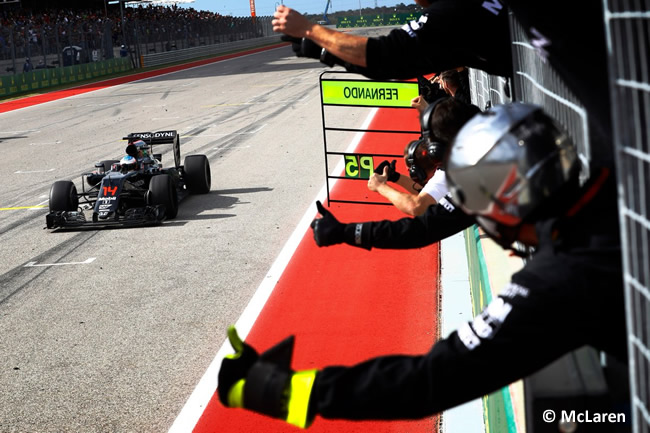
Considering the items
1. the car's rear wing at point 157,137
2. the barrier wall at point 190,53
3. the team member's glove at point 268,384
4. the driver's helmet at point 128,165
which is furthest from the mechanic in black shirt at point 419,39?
the barrier wall at point 190,53

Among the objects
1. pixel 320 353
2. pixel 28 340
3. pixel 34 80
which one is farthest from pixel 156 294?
pixel 34 80

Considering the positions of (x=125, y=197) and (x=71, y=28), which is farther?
(x=71, y=28)

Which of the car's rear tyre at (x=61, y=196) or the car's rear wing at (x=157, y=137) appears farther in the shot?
the car's rear wing at (x=157, y=137)

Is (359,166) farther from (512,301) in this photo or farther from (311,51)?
(512,301)

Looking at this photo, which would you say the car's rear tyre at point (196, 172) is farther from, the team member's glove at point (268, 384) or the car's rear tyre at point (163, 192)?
the team member's glove at point (268, 384)

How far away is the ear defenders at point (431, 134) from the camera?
14.3ft

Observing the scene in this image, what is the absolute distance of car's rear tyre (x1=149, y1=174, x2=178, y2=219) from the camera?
33.4ft

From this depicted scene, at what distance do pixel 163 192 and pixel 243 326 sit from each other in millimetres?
4016

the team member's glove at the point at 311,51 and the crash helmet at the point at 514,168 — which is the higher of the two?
the team member's glove at the point at 311,51

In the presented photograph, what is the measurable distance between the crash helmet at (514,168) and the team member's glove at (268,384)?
670mm

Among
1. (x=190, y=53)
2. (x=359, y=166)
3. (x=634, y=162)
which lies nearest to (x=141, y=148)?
(x=359, y=166)

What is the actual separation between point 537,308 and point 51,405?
13.9ft

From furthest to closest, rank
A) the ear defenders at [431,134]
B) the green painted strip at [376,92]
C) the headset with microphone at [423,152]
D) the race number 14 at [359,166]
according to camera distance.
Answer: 1. the race number 14 at [359,166]
2. the green painted strip at [376,92]
3. the headset with microphone at [423,152]
4. the ear defenders at [431,134]

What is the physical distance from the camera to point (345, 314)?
22.4ft
